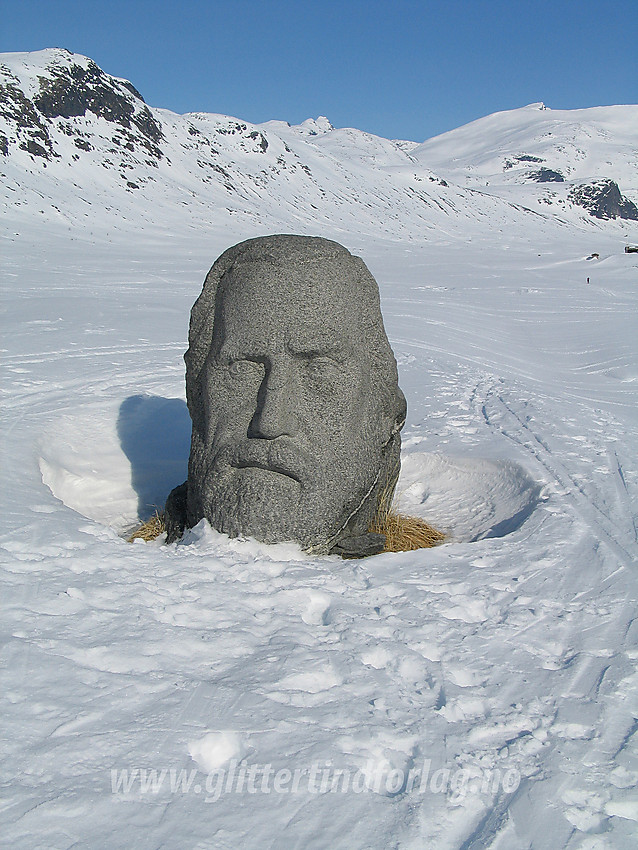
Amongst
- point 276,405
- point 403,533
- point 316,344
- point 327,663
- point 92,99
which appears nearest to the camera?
point 327,663

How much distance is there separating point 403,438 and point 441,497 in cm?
99

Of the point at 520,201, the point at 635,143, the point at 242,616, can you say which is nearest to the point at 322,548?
the point at 242,616

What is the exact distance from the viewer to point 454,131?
14750cm

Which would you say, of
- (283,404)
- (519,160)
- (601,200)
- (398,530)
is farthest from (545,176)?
(283,404)

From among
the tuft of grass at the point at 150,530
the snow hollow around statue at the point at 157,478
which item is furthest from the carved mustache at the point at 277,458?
the snow hollow around statue at the point at 157,478

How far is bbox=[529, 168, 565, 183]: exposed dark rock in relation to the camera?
92375 mm

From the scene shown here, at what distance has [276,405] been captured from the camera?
3836mm

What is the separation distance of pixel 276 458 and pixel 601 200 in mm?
79323

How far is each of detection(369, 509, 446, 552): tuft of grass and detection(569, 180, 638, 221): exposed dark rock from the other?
2889 inches

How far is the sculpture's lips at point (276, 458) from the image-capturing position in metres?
3.88

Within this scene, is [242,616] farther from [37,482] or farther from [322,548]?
[37,482]

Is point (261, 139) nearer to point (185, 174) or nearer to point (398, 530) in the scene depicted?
point (185, 174)

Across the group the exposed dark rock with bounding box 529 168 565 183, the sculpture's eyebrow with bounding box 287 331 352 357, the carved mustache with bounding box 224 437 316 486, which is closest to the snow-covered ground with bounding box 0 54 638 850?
the carved mustache with bounding box 224 437 316 486

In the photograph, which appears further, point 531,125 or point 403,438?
point 531,125
